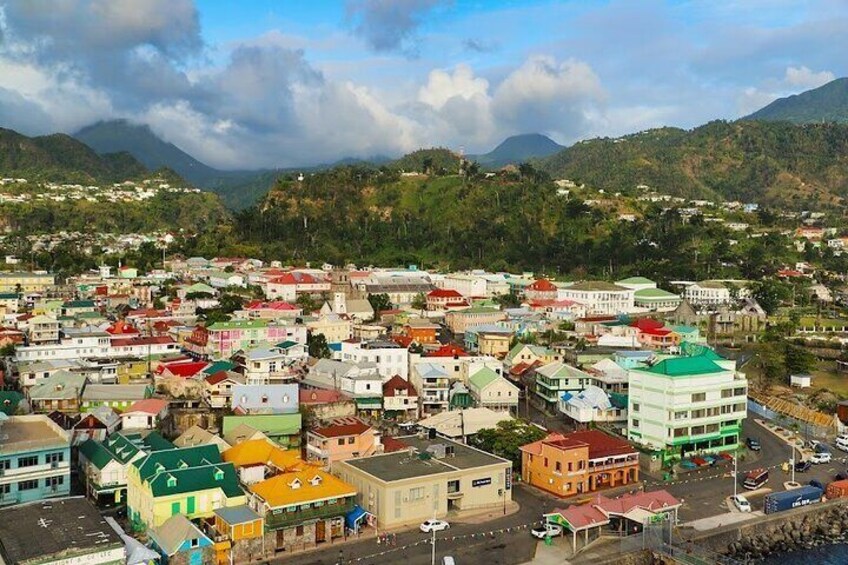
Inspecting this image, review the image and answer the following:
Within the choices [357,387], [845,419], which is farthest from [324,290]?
[845,419]

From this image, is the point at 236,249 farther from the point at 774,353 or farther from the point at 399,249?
the point at 774,353

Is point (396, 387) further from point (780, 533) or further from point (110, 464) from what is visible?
point (780, 533)

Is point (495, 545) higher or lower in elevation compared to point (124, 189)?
lower

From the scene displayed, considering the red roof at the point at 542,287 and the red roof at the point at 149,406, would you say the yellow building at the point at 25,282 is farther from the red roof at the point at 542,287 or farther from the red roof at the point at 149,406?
the red roof at the point at 542,287

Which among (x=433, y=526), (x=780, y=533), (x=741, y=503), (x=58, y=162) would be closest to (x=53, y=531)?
(x=433, y=526)

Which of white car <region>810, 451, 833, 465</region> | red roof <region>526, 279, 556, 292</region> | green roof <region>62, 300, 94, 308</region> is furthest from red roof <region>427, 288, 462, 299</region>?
white car <region>810, 451, 833, 465</region>

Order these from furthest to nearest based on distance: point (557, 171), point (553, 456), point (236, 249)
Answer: point (557, 171) < point (236, 249) < point (553, 456)

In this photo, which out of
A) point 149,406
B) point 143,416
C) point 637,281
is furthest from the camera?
point 637,281
